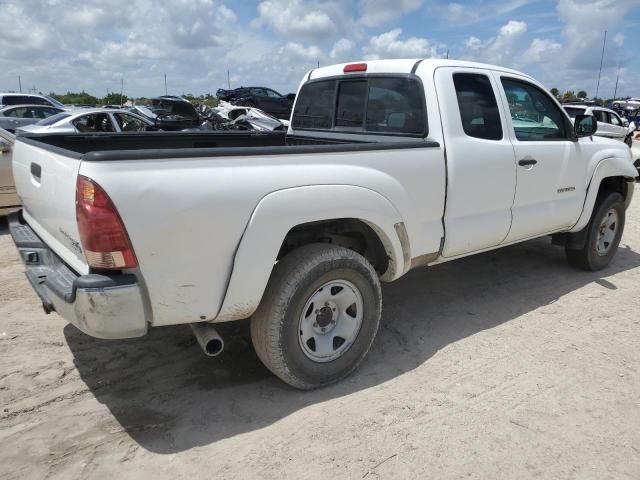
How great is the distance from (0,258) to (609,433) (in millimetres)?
5868

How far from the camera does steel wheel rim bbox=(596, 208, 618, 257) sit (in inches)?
214

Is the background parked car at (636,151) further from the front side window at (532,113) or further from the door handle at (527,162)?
the door handle at (527,162)

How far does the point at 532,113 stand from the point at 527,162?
58cm

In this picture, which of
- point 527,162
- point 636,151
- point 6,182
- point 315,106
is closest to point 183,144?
point 315,106

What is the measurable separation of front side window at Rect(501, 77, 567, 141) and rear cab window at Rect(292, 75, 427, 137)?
92cm

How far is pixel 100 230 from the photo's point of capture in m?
2.31

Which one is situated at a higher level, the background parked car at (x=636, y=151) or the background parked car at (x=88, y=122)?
the background parked car at (x=88, y=122)

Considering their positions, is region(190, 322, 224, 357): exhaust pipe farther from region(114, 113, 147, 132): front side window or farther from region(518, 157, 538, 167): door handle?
region(114, 113, 147, 132): front side window

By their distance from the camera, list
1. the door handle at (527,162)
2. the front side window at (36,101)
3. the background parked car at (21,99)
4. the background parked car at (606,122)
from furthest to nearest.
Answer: the front side window at (36,101) < the background parked car at (21,99) < the background parked car at (606,122) < the door handle at (527,162)

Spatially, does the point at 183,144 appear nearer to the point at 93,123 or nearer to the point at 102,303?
the point at 102,303

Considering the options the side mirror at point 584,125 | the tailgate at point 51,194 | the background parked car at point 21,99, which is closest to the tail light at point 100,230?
the tailgate at point 51,194

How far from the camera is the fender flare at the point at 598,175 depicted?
4.92 m

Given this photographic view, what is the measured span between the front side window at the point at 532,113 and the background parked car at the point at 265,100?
71.4 ft

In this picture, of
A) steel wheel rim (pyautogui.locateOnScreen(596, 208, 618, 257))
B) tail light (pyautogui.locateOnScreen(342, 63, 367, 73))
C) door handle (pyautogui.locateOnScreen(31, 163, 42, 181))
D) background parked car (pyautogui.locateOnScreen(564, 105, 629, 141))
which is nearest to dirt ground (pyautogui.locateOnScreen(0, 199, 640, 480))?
steel wheel rim (pyautogui.locateOnScreen(596, 208, 618, 257))
